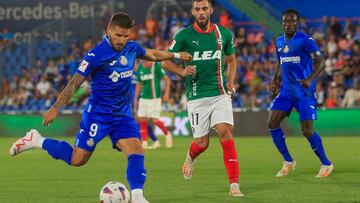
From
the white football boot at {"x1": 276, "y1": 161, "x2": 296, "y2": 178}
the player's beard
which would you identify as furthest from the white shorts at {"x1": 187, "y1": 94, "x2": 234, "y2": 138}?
the white football boot at {"x1": 276, "y1": 161, "x2": 296, "y2": 178}

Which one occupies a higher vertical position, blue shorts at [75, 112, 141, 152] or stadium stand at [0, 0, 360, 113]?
stadium stand at [0, 0, 360, 113]

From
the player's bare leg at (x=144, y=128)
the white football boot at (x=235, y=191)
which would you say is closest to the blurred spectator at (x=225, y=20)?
the player's bare leg at (x=144, y=128)

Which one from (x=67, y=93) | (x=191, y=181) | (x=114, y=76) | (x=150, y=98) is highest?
(x=114, y=76)

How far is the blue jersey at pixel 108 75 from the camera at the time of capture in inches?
360

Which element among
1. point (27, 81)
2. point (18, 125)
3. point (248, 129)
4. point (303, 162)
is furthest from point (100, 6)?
point (303, 162)

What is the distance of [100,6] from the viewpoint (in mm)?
34531

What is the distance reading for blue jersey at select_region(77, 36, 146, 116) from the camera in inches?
360

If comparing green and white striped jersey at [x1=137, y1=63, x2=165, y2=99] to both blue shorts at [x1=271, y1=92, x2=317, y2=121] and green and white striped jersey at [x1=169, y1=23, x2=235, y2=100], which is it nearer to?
blue shorts at [x1=271, y1=92, x2=317, y2=121]

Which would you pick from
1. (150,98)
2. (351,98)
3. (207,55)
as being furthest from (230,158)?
(351,98)

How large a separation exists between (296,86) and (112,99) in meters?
4.23

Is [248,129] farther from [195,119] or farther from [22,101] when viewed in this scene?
[195,119]

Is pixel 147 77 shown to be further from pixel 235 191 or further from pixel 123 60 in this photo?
pixel 123 60

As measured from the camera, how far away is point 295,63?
504 inches

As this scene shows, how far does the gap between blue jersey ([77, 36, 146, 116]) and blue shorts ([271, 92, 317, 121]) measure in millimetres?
3933
